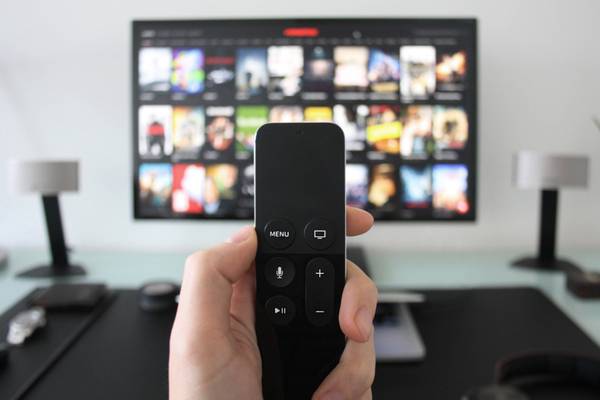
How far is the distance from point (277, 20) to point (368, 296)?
0.67m

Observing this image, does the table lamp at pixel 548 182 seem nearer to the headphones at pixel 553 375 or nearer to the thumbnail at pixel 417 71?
the thumbnail at pixel 417 71

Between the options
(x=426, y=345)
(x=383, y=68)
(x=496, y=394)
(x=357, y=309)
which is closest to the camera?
(x=496, y=394)

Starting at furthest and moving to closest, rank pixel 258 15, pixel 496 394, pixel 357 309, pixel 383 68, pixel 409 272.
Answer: pixel 258 15
pixel 409 272
pixel 383 68
pixel 357 309
pixel 496 394

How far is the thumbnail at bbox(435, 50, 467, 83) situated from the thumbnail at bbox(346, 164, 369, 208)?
231 millimetres

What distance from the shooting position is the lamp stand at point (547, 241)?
3.30 feet

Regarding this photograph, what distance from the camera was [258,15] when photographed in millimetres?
1155

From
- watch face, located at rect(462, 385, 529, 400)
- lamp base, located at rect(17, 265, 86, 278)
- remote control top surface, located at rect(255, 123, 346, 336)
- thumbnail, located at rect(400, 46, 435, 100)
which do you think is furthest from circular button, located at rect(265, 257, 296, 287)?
lamp base, located at rect(17, 265, 86, 278)

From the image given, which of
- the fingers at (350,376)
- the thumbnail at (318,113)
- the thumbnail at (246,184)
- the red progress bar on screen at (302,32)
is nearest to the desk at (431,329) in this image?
the fingers at (350,376)

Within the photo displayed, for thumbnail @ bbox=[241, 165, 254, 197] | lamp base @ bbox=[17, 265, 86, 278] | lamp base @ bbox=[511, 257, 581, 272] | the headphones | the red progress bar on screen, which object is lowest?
lamp base @ bbox=[17, 265, 86, 278]

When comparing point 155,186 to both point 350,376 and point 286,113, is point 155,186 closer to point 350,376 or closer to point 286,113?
point 286,113

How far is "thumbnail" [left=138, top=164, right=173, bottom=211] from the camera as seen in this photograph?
0.94 meters

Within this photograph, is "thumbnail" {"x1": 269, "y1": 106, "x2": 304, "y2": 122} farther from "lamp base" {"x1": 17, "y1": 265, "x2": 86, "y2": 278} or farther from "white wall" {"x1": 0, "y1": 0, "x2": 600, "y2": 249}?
"lamp base" {"x1": 17, "y1": 265, "x2": 86, "y2": 278}

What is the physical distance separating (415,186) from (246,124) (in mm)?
356

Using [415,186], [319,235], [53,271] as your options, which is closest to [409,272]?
[415,186]
